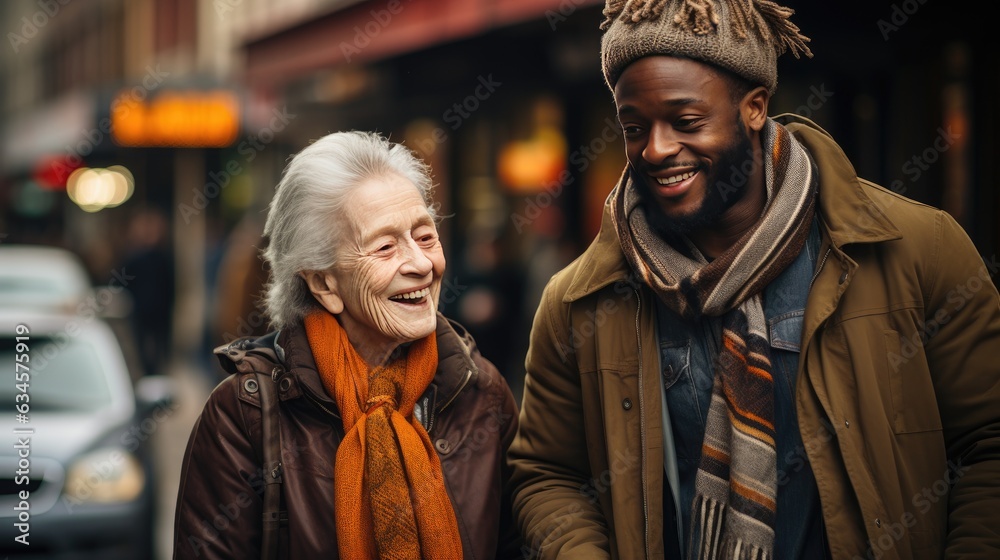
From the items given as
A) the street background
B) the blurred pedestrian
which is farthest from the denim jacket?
the blurred pedestrian

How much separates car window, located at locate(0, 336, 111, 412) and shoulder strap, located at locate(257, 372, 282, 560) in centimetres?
381

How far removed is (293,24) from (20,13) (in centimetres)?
5951

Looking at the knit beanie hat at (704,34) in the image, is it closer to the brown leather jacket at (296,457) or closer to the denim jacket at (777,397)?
the denim jacket at (777,397)

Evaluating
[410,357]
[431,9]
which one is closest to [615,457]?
[410,357]

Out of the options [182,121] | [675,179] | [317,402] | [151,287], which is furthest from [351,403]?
[182,121]

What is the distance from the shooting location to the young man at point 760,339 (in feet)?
7.39

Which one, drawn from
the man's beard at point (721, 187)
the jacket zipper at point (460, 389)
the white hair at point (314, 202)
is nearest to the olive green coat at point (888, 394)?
the man's beard at point (721, 187)

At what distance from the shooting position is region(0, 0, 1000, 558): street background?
6703 mm

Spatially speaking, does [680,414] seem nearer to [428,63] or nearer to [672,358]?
[672,358]

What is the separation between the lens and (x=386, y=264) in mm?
2605

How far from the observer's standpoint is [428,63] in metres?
10.9

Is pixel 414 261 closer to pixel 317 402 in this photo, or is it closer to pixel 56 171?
pixel 317 402

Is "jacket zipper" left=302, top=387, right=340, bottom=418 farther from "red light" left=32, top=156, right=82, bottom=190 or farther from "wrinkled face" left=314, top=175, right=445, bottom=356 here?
"red light" left=32, top=156, right=82, bottom=190

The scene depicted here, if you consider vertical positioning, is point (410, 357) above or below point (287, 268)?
below
